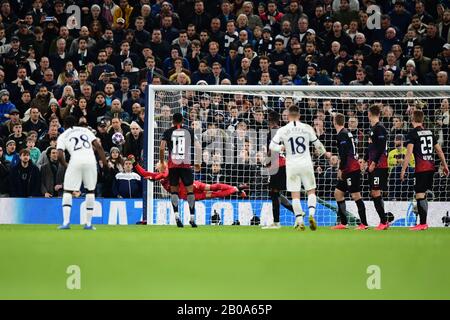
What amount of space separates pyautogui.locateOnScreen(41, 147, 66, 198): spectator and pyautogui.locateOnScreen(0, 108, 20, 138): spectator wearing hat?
190 centimetres

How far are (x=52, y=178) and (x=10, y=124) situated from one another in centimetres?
239

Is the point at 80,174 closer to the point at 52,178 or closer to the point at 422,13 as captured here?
the point at 52,178

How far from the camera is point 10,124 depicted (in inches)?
925

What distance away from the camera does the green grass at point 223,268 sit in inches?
468

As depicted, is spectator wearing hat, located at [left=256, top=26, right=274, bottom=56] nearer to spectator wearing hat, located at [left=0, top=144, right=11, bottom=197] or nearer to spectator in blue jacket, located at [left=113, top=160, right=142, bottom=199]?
spectator in blue jacket, located at [left=113, top=160, right=142, bottom=199]

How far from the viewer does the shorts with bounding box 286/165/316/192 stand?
1728 cm

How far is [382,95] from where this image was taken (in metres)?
21.6

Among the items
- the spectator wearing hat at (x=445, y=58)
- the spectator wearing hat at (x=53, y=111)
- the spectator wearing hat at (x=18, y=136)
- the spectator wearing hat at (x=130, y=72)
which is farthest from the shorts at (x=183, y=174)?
the spectator wearing hat at (x=445, y=58)

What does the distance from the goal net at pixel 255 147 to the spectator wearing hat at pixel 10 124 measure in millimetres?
3577

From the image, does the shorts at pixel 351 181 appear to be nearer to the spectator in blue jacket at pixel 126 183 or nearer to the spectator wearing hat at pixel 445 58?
the spectator in blue jacket at pixel 126 183

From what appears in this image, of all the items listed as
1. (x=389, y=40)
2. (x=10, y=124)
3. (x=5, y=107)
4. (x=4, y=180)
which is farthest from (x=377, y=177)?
(x=5, y=107)

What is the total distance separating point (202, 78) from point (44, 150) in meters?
4.09

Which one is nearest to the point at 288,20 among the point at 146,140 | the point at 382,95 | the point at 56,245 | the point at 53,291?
the point at 382,95

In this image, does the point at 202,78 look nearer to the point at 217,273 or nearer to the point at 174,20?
the point at 174,20
